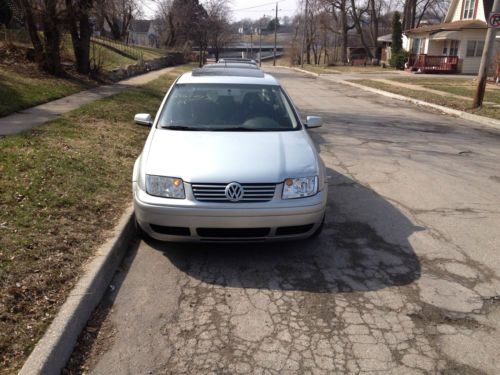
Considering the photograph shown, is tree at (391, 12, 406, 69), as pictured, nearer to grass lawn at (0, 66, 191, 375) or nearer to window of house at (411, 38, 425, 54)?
window of house at (411, 38, 425, 54)

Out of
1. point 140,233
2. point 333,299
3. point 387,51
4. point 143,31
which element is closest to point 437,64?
point 387,51

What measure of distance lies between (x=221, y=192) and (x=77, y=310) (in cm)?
143

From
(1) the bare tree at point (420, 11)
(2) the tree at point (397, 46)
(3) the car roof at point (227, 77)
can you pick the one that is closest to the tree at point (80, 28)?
(3) the car roof at point (227, 77)

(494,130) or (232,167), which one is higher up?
(232,167)

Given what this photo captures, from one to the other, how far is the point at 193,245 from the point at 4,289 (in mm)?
1735

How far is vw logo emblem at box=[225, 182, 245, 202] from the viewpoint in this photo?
12.8 feet

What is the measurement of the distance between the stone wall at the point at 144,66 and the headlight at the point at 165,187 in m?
16.2

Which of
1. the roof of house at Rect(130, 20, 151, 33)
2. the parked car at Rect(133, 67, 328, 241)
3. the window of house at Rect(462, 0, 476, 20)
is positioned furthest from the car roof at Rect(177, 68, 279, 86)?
the roof of house at Rect(130, 20, 151, 33)

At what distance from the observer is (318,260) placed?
171 inches

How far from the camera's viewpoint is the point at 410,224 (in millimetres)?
5262

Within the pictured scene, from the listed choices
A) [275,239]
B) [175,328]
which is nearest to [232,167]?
[275,239]

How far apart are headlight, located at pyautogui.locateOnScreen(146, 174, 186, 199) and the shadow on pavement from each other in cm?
68

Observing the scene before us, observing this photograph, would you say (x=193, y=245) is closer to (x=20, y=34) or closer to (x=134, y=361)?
(x=134, y=361)

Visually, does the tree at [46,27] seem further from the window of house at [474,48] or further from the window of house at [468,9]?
the window of house at [468,9]
